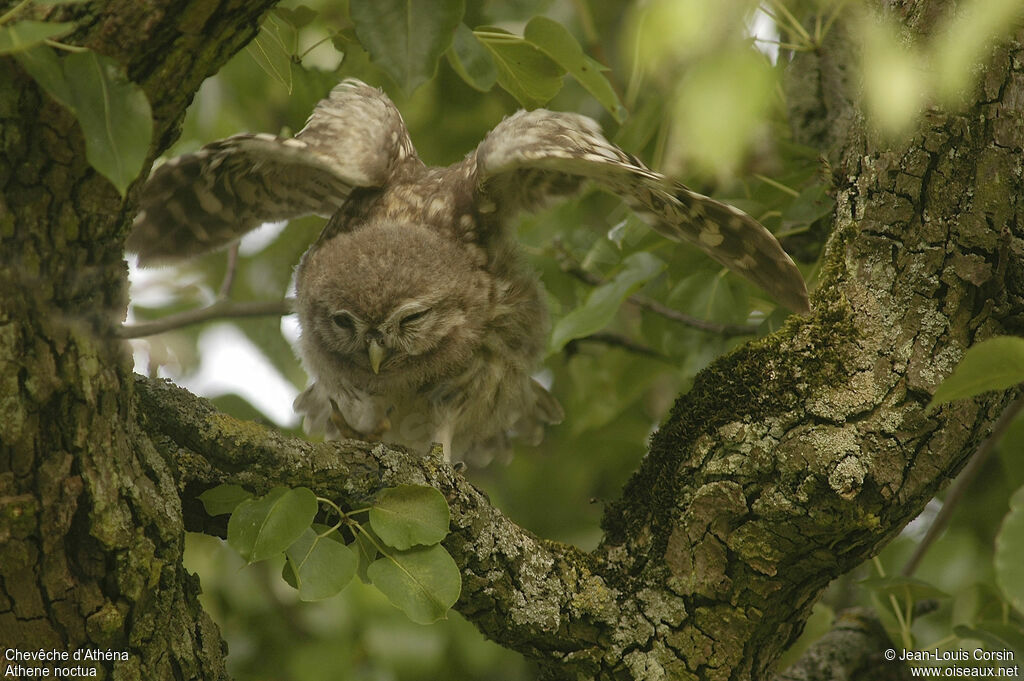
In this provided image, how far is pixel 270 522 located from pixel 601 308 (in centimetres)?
113

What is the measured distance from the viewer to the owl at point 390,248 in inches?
117

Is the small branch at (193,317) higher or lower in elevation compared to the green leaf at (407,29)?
lower

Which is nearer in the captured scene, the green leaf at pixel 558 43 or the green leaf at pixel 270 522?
the green leaf at pixel 270 522

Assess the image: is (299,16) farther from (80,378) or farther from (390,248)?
(80,378)

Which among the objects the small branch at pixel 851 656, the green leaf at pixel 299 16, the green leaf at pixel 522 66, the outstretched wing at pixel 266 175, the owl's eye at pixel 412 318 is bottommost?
the small branch at pixel 851 656

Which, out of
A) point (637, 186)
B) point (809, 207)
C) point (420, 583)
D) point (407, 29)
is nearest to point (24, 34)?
point (407, 29)

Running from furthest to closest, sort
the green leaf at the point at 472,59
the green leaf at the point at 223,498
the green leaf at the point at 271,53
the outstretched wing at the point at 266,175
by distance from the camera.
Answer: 1. the outstretched wing at the point at 266,175
2. the green leaf at the point at 472,59
3. the green leaf at the point at 271,53
4. the green leaf at the point at 223,498

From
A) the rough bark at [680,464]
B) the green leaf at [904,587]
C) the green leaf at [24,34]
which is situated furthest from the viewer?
the green leaf at [904,587]

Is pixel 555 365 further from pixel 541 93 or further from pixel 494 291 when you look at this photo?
pixel 541 93

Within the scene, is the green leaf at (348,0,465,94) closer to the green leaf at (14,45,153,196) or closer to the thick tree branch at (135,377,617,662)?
the green leaf at (14,45,153,196)

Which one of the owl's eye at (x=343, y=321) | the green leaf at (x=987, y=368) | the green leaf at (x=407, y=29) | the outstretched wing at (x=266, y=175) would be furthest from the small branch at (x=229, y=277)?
the green leaf at (x=987, y=368)

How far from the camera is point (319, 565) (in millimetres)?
1837

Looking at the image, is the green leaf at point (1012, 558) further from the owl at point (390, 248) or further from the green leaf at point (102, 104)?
the owl at point (390, 248)

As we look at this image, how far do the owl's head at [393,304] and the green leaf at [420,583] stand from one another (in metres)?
1.17
